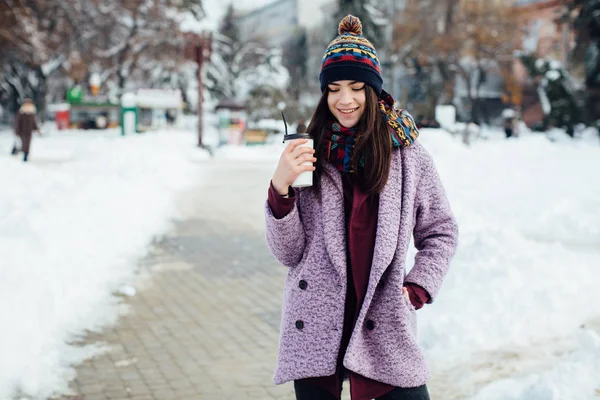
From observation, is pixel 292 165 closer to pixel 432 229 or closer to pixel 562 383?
pixel 432 229

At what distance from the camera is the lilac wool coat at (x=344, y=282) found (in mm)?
2459

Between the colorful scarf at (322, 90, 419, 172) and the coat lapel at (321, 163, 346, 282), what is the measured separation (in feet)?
0.14

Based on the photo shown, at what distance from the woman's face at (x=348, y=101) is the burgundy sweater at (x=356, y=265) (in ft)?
0.64

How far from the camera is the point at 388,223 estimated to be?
246 centimetres

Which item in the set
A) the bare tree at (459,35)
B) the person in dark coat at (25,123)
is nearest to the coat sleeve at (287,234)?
the person in dark coat at (25,123)

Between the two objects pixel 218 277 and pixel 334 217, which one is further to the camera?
pixel 218 277

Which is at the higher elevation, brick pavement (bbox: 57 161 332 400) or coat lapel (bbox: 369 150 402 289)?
coat lapel (bbox: 369 150 402 289)

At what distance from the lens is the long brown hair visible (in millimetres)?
2455

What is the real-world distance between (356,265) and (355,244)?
7cm

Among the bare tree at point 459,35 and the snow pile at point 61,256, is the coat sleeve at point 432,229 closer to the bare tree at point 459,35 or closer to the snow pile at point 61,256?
the snow pile at point 61,256

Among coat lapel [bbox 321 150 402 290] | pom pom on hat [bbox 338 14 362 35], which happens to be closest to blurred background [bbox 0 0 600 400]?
pom pom on hat [bbox 338 14 362 35]

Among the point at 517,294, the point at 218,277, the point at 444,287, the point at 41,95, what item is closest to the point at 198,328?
the point at 218,277

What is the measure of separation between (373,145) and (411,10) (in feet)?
165

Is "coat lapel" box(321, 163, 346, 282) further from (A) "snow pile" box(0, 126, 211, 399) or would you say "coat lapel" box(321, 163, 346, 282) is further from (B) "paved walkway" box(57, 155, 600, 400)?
(A) "snow pile" box(0, 126, 211, 399)
